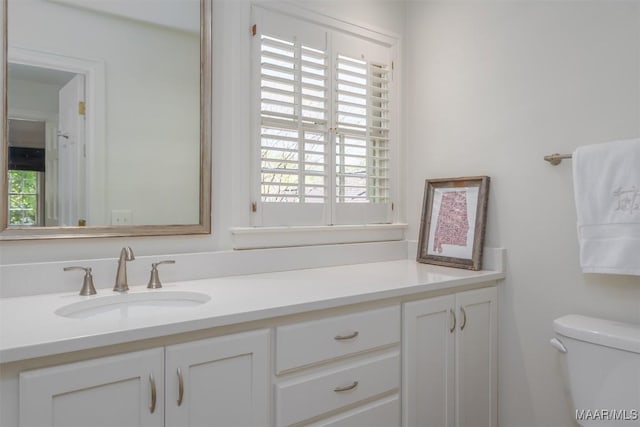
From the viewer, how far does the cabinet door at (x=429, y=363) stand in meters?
1.56

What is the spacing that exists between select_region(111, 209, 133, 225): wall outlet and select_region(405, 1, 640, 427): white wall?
1.50 metres

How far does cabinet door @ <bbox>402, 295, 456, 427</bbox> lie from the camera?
1.56 metres

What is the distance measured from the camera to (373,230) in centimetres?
221

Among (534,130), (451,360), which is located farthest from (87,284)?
(534,130)

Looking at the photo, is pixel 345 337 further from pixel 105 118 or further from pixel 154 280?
pixel 105 118

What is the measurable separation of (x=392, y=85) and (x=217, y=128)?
106cm

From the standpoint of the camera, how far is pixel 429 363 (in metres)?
1.62

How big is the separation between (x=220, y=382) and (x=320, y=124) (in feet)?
4.24

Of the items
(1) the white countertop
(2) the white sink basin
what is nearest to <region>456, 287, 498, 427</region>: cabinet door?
(1) the white countertop

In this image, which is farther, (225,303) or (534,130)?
(534,130)

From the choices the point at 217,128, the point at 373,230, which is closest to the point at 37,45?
the point at 217,128

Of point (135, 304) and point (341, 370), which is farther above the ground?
point (135, 304)

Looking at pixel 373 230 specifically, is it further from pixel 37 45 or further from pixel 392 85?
pixel 37 45
